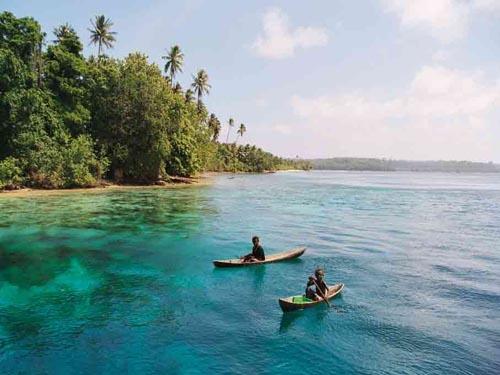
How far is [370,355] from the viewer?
13891 mm

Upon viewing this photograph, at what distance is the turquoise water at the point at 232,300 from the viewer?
1348 centimetres

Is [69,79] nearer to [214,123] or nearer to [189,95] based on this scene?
[189,95]

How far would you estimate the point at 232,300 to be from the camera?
61.5 ft

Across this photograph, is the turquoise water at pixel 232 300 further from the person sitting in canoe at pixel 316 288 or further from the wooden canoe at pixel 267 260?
the person sitting in canoe at pixel 316 288

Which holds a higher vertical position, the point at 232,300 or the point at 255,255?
the point at 255,255

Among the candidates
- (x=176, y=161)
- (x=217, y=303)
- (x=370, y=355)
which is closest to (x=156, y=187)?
(x=176, y=161)

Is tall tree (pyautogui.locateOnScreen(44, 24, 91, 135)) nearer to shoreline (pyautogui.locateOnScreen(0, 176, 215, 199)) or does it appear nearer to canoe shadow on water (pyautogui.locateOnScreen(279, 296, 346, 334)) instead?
shoreline (pyautogui.locateOnScreen(0, 176, 215, 199))

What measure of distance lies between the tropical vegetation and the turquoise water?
697 inches

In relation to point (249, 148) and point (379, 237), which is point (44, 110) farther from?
point (249, 148)

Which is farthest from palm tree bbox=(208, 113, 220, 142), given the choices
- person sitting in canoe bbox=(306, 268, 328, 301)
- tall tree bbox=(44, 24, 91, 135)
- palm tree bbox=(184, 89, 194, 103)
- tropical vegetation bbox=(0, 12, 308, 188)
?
person sitting in canoe bbox=(306, 268, 328, 301)

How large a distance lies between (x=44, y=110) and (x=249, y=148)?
122830 mm

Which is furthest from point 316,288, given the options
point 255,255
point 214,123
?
point 214,123

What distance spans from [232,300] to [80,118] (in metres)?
49.7

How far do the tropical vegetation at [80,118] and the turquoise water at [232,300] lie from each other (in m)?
17.7
